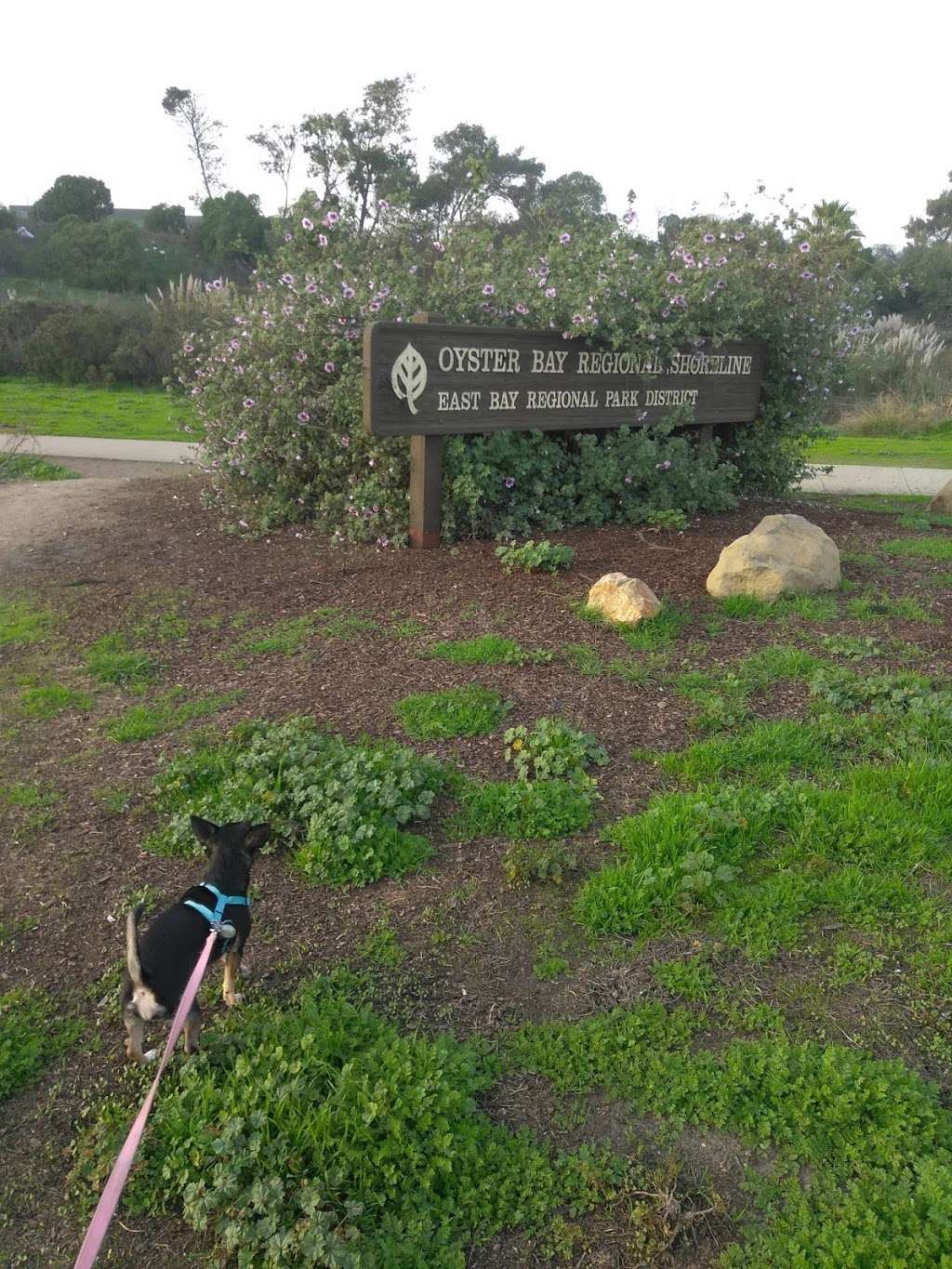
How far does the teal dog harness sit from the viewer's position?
2461mm

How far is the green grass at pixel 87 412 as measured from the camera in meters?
14.1

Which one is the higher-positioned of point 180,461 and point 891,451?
point 180,461

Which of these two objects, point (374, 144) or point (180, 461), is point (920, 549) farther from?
point (374, 144)

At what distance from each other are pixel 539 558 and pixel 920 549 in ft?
10.2

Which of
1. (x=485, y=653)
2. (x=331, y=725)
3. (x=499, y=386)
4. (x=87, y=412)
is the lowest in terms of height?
(x=331, y=725)

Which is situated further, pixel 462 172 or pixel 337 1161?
pixel 462 172

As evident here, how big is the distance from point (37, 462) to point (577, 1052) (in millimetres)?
10436

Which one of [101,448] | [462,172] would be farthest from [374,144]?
[101,448]

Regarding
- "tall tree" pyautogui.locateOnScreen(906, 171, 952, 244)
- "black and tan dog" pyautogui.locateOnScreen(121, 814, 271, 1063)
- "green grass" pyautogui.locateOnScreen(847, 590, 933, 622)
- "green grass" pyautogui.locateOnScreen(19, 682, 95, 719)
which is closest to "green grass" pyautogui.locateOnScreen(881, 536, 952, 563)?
"green grass" pyautogui.locateOnScreen(847, 590, 933, 622)

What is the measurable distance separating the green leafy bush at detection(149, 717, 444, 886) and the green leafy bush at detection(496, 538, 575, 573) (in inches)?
93.5

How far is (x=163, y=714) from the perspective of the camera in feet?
14.3

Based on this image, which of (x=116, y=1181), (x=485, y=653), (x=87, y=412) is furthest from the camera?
(x=87, y=412)

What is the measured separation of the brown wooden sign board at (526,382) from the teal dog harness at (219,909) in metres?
3.91

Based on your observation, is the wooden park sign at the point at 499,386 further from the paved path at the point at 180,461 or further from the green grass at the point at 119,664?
the paved path at the point at 180,461
